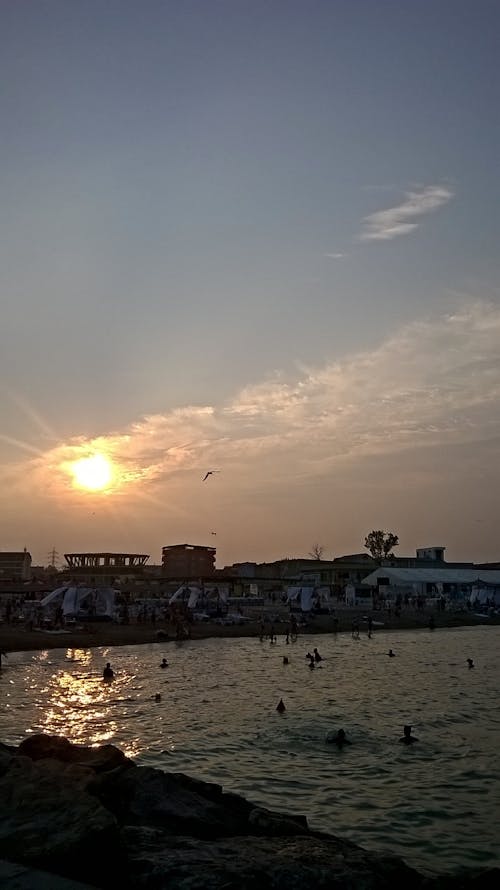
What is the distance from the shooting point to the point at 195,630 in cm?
6469

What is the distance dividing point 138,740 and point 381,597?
252ft

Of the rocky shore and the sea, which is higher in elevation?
the rocky shore

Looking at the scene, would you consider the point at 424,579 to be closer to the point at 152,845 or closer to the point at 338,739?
the point at 338,739

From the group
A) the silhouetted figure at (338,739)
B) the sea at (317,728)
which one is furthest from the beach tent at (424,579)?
the silhouetted figure at (338,739)

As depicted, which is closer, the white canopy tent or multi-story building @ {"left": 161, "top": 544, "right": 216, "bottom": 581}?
the white canopy tent

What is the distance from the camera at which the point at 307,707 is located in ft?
94.1

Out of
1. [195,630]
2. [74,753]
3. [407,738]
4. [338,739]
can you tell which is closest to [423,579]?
[195,630]

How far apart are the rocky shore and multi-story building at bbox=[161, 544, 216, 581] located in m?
129

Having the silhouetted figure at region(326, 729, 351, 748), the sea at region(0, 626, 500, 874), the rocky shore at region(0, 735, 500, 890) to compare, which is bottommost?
the sea at region(0, 626, 500, 874)

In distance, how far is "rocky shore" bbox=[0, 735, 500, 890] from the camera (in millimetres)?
8750

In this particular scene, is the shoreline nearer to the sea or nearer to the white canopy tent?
the sea

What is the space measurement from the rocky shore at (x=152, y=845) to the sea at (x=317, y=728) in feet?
9.79

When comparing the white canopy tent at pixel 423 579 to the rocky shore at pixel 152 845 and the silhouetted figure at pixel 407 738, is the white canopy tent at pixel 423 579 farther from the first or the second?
the rocky shore at pixel 152 845

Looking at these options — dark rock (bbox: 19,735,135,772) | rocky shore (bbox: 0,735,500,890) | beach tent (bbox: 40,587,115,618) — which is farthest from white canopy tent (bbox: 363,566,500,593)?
rocky shore (bbox: 0,735,500,890)
